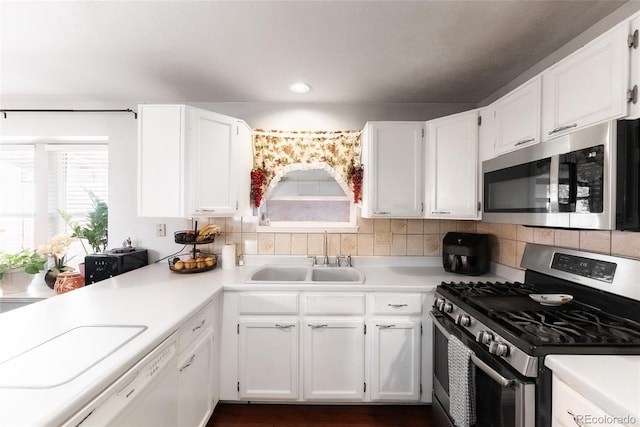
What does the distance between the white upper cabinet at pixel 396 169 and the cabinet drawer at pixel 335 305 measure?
2.20 feet

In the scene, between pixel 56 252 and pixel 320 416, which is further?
pixel 56 252

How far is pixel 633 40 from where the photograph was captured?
965 millimetres

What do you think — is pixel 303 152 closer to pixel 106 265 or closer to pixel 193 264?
pixel 193 264

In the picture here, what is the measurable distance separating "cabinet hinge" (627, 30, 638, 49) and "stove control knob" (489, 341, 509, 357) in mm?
1176

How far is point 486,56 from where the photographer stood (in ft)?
5.65

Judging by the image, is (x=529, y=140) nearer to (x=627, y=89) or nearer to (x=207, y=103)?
(x=627, y=89)

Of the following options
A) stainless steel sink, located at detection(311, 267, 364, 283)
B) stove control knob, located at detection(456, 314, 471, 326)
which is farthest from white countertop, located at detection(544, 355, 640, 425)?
stainless steel sink, located at detection(311, 267, 364, 283)

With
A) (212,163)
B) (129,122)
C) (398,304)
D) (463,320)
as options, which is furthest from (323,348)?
Answer: (129,122)

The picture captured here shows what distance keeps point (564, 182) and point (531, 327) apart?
612 mm

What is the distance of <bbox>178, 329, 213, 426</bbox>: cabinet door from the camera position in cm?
139

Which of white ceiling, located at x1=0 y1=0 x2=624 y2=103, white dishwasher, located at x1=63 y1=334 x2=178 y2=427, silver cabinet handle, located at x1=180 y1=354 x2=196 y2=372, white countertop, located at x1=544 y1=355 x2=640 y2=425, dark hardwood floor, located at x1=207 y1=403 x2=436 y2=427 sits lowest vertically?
dark hardwood floor, located at x1=207 y1=403 x2=436 y2=427

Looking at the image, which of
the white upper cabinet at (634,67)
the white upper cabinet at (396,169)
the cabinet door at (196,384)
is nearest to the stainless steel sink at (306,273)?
the white upper cabinet at (396,169)

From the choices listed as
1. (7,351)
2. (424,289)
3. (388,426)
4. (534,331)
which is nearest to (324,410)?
(388,426)

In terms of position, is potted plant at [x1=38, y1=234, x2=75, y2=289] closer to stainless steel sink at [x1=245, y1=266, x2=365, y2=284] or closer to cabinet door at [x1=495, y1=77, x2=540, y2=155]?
stainless steel sink at [x1=245, y1=266, x2=365, y2=284]
